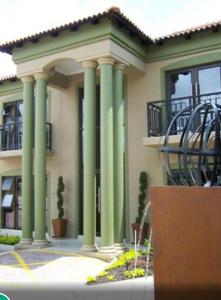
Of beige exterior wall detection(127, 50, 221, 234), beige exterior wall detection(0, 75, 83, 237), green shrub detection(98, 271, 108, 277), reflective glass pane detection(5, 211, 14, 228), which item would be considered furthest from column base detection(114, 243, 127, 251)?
reflective glass pane detection(5, 211, 14, 228)

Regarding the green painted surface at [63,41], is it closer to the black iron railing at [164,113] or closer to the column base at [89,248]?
the black iron railing at [164,113]

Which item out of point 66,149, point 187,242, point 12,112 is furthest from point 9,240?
point 187,242

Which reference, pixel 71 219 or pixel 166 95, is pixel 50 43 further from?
pixel 71 219

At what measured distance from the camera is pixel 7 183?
17.3 metres

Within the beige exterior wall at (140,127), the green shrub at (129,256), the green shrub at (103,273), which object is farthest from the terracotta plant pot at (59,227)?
the green shrub at (103,273)

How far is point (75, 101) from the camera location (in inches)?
600

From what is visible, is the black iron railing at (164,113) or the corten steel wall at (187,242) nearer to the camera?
the corten steel wall at (187,242)

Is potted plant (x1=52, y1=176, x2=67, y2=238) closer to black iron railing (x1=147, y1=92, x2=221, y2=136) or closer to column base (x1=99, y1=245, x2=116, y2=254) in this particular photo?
column base (x1=99, y1=245, x2=116, y2=254)

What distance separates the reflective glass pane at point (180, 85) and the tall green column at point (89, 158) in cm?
307

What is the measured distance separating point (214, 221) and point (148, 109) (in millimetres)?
9095

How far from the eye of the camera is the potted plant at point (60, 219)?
14688 mm

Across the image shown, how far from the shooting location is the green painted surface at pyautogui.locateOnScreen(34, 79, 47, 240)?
12.8 meters

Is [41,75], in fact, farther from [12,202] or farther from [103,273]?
[103,273]

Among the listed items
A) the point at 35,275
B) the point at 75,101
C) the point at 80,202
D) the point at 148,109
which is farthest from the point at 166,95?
the point at 35,275
